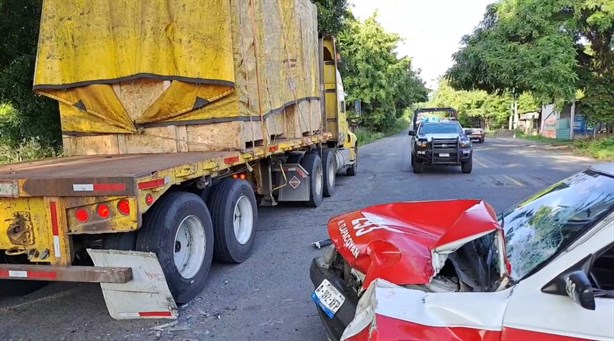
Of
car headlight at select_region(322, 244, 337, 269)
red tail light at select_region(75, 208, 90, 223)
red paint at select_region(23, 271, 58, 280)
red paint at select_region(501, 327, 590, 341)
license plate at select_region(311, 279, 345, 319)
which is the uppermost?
red tail light at select_region(75, 208, 90, 223)

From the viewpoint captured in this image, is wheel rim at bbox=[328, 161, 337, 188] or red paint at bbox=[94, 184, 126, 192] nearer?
red paint at bbox=[94, 184, 126, 192]

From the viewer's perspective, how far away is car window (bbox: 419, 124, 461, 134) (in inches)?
547

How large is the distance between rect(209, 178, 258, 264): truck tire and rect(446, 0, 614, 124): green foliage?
19.2 metres

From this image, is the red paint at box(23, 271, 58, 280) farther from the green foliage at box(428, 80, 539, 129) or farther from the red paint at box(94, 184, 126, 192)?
the green foliage at box(428, 80, 539, 129)

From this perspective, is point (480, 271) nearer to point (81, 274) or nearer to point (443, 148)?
point (81, 274)

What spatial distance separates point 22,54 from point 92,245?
755cm

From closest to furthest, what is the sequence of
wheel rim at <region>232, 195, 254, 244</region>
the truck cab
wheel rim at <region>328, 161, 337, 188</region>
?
wheel rim at <region>232, 195, 254, 244</region>
wheel rim at <region>328, 161, 337, 188</region>
the truck cab

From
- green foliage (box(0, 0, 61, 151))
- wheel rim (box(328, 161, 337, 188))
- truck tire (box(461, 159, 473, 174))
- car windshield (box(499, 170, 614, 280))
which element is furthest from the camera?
truck tire (box(461, 159, 473, 174))

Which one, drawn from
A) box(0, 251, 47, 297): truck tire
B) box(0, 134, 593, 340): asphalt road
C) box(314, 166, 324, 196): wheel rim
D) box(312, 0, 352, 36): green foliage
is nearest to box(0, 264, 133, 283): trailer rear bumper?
box(0, 134, 593, 340): asphalt road

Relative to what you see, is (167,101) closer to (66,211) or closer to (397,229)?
(66,211)

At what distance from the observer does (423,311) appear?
2.27m

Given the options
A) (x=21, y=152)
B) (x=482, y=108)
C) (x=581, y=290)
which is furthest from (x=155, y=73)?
(x=482, y=108)

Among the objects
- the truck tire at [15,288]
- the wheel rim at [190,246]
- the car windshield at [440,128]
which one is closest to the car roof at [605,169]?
the wheel rim at [190,246]

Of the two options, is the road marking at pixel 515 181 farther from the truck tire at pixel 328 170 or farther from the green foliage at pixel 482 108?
the green foliage at pixel 482 108
